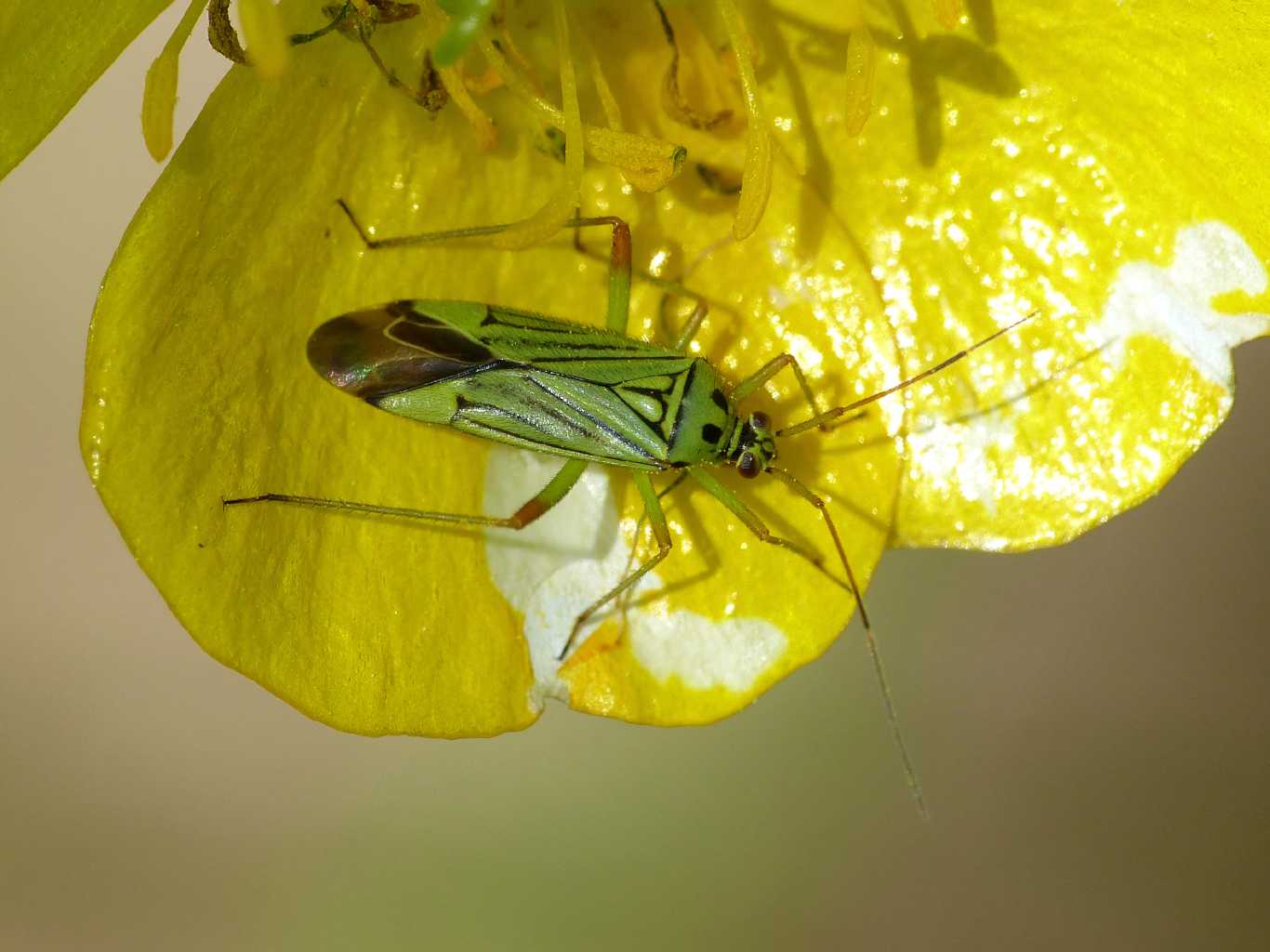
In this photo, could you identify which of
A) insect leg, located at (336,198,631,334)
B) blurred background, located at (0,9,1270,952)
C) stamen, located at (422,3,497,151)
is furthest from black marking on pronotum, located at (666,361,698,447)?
blurred background, located at (0,9,1270,952)

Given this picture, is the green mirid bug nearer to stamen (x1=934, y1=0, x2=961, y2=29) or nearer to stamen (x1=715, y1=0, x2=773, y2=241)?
stamen (x1=715, y1=0, x2=773, y2=241)

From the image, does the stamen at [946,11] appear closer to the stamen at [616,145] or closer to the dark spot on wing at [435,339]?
the stamen at [616,145]

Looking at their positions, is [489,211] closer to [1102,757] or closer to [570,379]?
[570,379]

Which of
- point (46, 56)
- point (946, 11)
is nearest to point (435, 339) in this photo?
point (46, 56)

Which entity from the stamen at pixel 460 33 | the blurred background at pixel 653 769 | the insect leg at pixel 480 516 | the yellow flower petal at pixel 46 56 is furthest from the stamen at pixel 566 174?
the blurred background at pixel 653 769

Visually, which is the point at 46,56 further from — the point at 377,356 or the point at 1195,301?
the point at 1195,301
